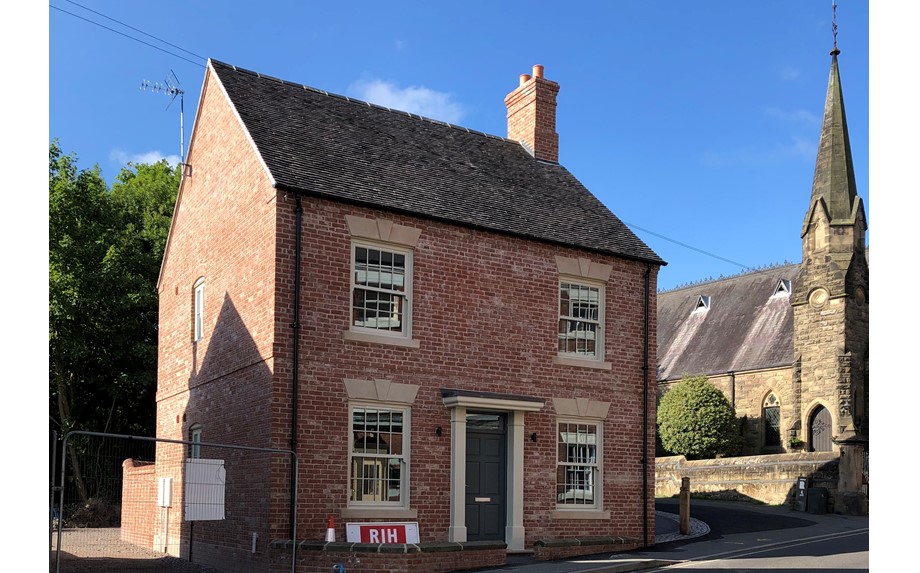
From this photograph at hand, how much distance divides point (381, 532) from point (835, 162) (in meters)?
27.0

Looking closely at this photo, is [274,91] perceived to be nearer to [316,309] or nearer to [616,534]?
[316,309]

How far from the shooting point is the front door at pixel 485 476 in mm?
17031

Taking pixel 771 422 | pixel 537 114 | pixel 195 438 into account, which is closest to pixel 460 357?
pixel 195 438

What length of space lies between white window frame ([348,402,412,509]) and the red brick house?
0.11ft

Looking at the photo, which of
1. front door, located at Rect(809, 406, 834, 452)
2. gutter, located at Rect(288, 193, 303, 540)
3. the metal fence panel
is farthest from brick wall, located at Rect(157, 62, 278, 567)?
front door, located at Rect(809, 406, 834, 452)

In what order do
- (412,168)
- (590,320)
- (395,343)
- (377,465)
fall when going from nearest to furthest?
(377,465), (395,343), (412,168), (590,320)

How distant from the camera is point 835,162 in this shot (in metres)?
35.4

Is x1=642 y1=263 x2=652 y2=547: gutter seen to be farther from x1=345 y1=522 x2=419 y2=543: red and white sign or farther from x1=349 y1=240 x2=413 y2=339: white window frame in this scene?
x1=349 y1=240 x2=413 y2=339: white window frame

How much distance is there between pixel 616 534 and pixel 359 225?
27.1 feet

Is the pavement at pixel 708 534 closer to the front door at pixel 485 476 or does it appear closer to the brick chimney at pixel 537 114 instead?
the front door at pixel 485 476

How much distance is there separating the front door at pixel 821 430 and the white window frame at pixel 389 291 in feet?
73.9

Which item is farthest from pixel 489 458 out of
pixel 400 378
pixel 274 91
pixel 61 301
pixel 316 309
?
pixel 61 301

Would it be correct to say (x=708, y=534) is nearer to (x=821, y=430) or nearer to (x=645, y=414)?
(x=645, y=414)

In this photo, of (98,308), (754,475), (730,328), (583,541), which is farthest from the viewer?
(730,328)
